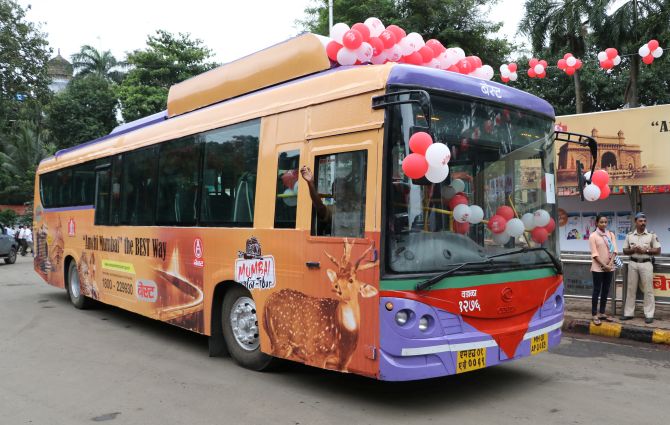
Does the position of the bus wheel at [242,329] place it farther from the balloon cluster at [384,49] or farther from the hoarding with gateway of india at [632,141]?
the hoarding with gateway of india at [632,141]

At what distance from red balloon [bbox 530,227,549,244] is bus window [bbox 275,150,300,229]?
225 cm

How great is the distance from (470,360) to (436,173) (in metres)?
1.64

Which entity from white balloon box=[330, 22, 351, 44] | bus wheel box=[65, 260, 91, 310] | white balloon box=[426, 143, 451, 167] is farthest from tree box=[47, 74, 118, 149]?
white balloon box=[426, 143, 451, 167]

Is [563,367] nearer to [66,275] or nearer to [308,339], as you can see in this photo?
[308,339]

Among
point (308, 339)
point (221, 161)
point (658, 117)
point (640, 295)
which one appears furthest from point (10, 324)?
point (658, 117)

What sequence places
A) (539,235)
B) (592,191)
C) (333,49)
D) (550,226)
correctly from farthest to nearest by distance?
1. (592,191)
2. (333,49)
3. (550,226)
4. (539,235)

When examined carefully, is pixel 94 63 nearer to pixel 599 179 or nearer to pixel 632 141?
pixel 632 141

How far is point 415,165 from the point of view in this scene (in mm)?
4078

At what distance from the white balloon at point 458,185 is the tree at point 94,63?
44832 millimetres

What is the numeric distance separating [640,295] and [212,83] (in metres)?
7.36

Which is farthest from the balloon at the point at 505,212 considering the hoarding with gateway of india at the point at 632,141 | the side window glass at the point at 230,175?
the hoarding with gateway of india at the point at 632,141

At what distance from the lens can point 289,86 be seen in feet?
18.7

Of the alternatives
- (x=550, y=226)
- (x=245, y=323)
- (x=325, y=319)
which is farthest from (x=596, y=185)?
(x=245, y=323)

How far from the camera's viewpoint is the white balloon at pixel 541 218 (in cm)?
533
